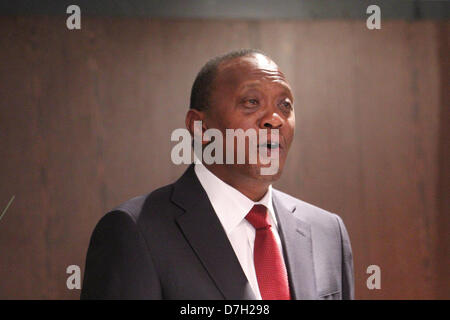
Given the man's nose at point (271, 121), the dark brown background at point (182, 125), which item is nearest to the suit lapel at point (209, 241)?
the man's nose at point (271, 121)

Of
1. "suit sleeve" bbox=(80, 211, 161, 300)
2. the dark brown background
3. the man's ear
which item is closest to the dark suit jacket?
"suit sleeve" bbox=(80, 211, 161, 300)

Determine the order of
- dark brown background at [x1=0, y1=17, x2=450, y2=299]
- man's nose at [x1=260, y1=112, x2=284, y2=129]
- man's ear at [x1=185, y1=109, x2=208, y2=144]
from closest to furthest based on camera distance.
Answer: man's nose at [x1=260, y1=112, x2=284, y2=129] → man's ear at [x1=185, y1=109, x2=208, y2=144] → dark brown background at [x1=0, y1=17, x2=450, y2=299]

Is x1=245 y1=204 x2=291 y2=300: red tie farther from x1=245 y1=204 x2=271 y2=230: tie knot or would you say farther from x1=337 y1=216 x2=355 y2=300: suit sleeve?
x1=337 y1=216 x2=355 y2=300: suit sleeve

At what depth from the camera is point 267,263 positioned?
107 centimetres

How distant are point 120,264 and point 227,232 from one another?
0.25 m

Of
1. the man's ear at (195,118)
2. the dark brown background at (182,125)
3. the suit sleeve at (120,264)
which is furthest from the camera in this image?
the dark brown background at (182,125)

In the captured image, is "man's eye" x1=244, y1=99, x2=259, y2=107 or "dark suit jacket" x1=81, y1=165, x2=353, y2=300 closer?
"dark suit jacket" x1=81, y1=165, x2=353, y2=300

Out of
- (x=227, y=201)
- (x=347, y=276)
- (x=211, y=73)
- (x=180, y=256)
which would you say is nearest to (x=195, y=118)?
(x=211, y=73)

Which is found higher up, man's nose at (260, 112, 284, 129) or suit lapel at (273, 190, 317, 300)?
man's nose at (260, 112, 284, 129)

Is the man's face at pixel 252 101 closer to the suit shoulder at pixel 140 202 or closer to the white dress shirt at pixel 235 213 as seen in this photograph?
the white dress shirt at pixel 235 213

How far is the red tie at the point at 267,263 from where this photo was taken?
1048mm

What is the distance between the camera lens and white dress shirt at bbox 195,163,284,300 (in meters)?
1.09

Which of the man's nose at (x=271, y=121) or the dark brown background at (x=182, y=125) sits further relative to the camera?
the dark brown background at (x=182, y=125)

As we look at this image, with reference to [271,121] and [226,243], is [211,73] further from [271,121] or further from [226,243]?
[226,243]
